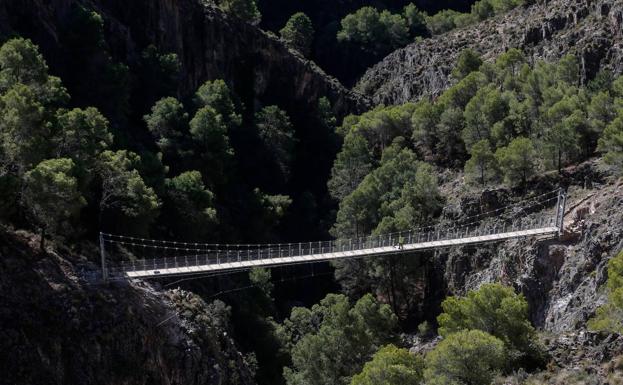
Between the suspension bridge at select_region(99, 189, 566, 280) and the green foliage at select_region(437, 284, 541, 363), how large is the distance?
7330 millimetres

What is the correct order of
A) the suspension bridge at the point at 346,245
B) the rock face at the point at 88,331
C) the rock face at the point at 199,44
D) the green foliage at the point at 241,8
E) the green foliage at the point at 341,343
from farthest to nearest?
the green foliage at the point at 241,8, the rock face at the point at 199,44, the green foliage at the point at 341,343, the suspension bridge at the point at 346,245, the rock face at the point at 88,331

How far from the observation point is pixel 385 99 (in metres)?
84.5

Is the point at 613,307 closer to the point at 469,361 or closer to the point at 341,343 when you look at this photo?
the point at 469,361

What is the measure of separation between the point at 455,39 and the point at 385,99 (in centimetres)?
900

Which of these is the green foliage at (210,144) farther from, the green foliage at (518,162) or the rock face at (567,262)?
the green foliage at (518,162)

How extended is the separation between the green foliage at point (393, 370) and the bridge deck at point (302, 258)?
9.30m

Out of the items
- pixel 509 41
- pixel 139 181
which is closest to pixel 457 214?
pixel 139 181

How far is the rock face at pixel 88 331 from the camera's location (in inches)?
1390

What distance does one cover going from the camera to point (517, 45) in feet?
245

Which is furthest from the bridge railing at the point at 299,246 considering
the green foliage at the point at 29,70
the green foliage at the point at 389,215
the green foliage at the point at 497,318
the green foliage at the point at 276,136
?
the green foliage at the point at 276,136

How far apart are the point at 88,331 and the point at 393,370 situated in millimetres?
13257

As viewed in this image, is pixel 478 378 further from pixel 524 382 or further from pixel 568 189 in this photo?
pixel 568 189

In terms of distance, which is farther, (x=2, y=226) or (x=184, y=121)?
(x=184, y=121)


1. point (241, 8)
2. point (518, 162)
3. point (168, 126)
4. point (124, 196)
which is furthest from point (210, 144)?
point (241, 8)
